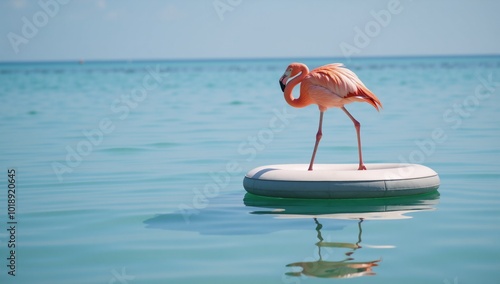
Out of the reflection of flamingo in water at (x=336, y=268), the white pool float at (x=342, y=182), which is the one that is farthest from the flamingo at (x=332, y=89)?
the reflection of flamingo in water at (x=336, y=268)

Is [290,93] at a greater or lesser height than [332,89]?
greater

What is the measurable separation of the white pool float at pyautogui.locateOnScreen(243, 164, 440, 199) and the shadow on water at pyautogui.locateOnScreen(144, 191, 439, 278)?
6.1 inches

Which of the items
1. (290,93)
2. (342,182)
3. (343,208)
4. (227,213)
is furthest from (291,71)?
(227,213)

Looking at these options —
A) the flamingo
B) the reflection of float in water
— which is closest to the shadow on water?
the reflection of float in water

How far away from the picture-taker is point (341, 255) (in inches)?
263

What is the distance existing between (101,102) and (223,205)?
19.4m

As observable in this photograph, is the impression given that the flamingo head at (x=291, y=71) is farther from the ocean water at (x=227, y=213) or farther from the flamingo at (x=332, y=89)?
the ocean water at (x=227, y=213)

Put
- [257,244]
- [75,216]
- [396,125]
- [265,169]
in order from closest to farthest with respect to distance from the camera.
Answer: [257,244] < [75,216] < [265,169] < [396,125]

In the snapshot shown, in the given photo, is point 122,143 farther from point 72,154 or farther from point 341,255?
point 341,255

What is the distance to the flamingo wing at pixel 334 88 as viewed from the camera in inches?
355

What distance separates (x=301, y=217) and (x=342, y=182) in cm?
61

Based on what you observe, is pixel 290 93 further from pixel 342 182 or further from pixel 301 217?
pixel 301 217

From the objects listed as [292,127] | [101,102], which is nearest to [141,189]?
[292,127]

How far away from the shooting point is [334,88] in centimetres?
902
